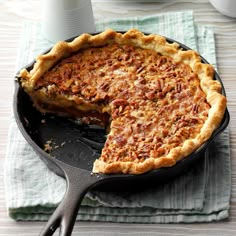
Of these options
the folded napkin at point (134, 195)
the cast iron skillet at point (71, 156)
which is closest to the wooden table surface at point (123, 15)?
the folded napkin at point (134, 195)

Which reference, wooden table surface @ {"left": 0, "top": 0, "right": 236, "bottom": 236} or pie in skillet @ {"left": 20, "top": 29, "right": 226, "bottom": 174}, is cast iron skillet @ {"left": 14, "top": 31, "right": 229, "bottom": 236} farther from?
wooden table surface @ {"left": 0, "top": 0, "right": 236, "bottom": 236}

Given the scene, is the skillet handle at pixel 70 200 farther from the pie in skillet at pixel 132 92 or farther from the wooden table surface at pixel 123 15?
the wooden table surface at pixel 123 15

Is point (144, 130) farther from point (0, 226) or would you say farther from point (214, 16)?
point (214, 16)

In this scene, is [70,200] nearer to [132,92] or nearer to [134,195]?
[134,195]

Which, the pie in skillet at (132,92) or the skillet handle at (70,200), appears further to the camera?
the pie in skillet at (132,92)

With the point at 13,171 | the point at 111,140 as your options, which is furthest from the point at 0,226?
the point at 111,140

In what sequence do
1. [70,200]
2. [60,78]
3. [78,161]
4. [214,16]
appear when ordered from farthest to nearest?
[214,16], [60,78], [78,161], [70,200]
